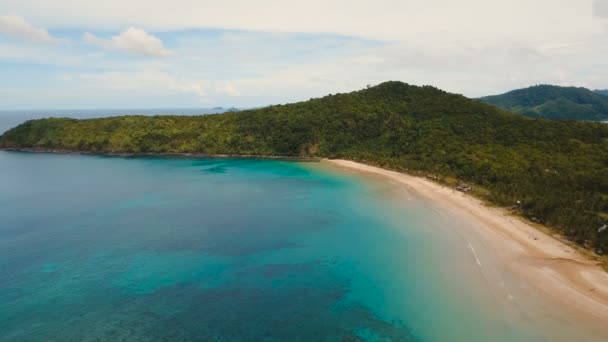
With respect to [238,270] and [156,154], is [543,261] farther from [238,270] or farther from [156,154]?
[156,154]

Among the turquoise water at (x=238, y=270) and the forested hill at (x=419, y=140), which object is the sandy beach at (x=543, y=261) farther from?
the turquoise water at (x=238, y=270)

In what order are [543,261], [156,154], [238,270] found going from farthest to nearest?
[156,154], [543,261], [238,270]

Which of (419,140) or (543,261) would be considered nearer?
(543,261)

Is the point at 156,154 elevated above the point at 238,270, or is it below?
above

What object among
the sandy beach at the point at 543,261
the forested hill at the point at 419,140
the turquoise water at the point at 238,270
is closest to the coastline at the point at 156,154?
the forested hill at the point at 419,140

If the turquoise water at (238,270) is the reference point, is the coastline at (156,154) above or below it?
above

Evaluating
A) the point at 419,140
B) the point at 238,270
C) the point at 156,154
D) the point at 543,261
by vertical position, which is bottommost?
the point at 238,270

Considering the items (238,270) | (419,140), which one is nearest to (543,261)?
(238,270)

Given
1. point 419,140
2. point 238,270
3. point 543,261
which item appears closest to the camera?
point 238,270
